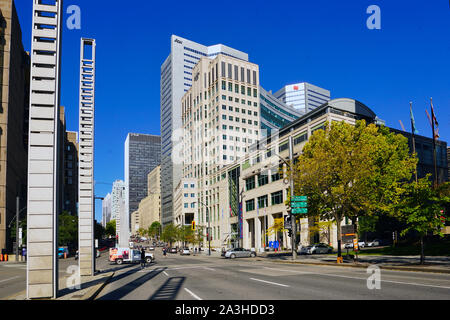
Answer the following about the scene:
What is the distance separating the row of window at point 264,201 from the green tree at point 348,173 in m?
29.9

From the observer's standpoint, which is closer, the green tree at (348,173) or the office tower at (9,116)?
the green tree at (348,173)

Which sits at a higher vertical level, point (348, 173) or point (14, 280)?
point (348, 173)

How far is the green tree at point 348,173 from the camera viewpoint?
34312 millimetres

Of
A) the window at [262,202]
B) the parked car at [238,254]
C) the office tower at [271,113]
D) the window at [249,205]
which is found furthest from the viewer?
the office tower at [271,113]

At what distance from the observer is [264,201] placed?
247 feet

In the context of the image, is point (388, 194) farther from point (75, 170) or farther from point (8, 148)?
point (75, 170)

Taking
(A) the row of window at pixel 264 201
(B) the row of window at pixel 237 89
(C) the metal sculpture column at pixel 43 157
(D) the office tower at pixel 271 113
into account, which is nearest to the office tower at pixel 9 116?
(A) the row of window at pixel 264 201

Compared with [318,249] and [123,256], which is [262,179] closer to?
[318,249]

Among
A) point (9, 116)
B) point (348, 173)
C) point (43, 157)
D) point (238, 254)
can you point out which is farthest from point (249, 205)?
point (43, 157)

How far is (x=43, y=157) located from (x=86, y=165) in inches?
490

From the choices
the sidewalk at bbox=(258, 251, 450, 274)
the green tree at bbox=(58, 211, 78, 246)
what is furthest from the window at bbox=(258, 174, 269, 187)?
the green tree at bbox=(58, 211, 78, 246)

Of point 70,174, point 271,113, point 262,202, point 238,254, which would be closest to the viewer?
point 238,254

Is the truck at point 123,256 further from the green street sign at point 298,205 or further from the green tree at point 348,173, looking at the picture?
the green tree at point 348,173
